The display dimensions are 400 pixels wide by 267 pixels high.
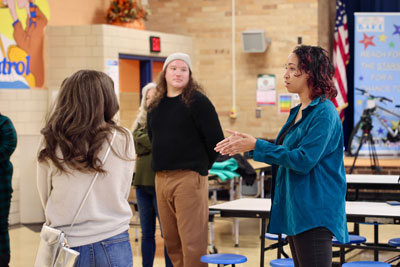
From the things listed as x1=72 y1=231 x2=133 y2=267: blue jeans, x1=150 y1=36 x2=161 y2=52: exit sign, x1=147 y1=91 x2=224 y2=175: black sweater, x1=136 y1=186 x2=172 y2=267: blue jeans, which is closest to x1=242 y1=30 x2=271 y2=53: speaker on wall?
x1=150 y1=36 x2=161 y2=52: exit sign

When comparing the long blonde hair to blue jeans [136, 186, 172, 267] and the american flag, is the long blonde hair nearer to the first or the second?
blue jeans [136, 186, 172, 267]

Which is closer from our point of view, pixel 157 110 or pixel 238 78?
pixel 157 110

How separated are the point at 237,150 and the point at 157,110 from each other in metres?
1.51

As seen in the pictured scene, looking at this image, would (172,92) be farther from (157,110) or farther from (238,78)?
(238,78)

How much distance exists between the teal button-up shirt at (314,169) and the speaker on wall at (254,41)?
661 cm

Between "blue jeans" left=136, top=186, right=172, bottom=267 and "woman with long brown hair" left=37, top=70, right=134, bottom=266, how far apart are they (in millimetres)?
2119

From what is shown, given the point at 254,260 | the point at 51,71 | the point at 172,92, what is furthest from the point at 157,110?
the point at 51,71

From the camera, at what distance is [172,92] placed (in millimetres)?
4090

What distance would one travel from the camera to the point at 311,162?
2629 mm

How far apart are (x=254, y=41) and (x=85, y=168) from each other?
7205mm

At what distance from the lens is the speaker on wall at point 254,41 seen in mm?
9258

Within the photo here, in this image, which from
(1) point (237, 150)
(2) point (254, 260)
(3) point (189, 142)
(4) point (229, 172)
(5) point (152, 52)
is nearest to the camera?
(1) point (237, 150)

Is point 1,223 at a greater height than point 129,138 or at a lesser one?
lesser

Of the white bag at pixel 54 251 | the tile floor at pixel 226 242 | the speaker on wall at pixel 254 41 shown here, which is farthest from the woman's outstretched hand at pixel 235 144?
the speaker on wall at pixel 254 41
